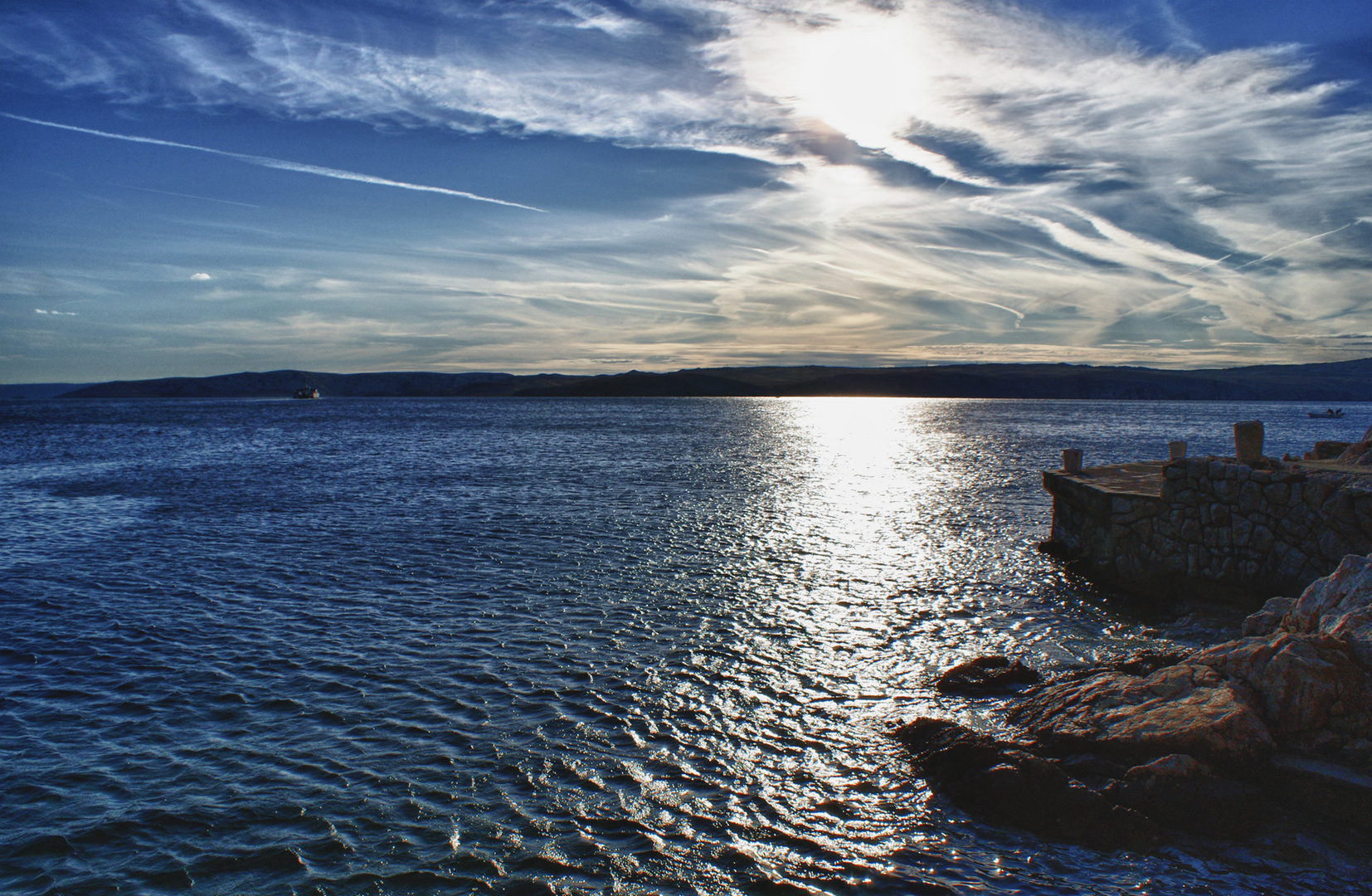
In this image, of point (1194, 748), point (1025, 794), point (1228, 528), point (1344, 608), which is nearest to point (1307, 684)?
point (1194, 748)

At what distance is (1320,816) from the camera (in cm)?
838

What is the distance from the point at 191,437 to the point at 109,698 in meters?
82.4

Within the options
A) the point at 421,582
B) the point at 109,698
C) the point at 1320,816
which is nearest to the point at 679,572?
the point at 421,582

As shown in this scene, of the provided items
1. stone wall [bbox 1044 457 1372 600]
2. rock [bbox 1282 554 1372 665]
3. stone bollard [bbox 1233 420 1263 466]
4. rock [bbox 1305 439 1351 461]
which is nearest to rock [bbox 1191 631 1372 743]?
rock [bbox 1282 554 1372 665]

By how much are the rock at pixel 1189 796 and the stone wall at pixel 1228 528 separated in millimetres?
10200

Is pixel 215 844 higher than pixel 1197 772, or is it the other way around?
pixel 1197 772

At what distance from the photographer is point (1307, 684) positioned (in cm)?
913

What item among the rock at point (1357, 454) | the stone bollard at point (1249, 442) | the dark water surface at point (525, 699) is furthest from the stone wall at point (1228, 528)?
the rock at point (1357, 454)

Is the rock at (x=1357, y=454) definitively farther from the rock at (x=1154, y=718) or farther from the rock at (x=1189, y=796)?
the rock at (x=1189, y=796)

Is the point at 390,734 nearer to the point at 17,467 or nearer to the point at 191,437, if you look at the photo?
the point at 17,467

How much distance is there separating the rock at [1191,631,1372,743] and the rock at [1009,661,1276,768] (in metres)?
0.29

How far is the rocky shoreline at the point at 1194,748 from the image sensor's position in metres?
8.39

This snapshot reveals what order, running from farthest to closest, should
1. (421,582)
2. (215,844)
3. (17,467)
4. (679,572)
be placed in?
(17,467), (679,572), (421,582), (215,844)

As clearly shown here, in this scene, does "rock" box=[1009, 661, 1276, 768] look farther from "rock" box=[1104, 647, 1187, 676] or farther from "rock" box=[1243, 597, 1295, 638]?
"rock" box=[1243, 597, 1295, 638]
